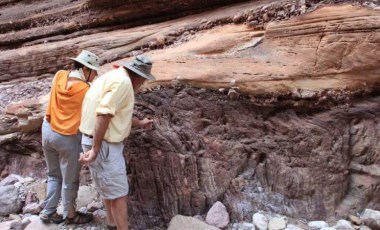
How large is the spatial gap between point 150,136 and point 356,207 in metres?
1.99

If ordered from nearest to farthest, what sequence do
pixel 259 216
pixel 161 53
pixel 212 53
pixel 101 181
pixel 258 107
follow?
pixel 101 181 → pixel 259 216 → pixel 258 107 → pixel 212 53 → pixel 161 53

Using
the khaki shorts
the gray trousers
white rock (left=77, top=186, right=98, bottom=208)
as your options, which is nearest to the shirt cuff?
the khaki shorts

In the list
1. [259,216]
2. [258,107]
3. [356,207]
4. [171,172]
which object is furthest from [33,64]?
[356,207]

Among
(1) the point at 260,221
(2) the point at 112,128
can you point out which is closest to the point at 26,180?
(2) the point at 112,128

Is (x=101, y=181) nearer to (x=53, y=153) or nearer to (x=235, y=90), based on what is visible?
(x=53, y=153)

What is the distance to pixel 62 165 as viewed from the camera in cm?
366

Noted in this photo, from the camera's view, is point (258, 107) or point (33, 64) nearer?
A: point (258, 107)

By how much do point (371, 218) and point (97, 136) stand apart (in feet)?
7.62

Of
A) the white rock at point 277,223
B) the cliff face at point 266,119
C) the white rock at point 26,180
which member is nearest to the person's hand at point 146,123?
the cliff face at point 266,119

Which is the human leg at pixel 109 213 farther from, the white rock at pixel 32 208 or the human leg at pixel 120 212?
the white rock at pixel 32 208

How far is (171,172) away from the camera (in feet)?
12.3

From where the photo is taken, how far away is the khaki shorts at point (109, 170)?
3.05 meters

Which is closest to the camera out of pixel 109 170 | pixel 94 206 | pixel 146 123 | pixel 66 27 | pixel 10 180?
pixel 109 170

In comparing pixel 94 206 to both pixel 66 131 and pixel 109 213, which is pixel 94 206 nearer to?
pixel 109 213
